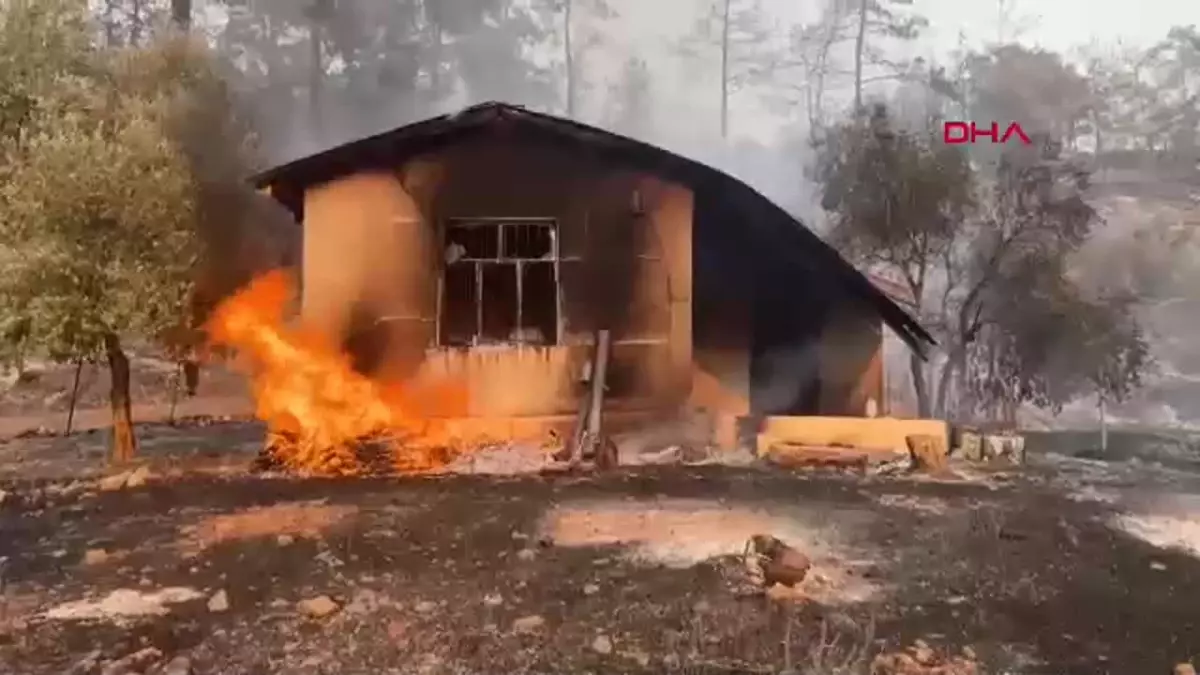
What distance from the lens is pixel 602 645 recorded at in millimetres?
2660

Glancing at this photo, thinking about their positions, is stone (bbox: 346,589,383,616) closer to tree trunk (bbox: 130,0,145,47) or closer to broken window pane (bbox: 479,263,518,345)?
broken window pane (bbox: 479,263,518,345)

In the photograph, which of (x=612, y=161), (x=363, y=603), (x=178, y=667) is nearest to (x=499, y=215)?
(x=612, y=161)

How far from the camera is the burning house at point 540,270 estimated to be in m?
4.73

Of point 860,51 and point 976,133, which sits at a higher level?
point 860,51

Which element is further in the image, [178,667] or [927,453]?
[927,453]

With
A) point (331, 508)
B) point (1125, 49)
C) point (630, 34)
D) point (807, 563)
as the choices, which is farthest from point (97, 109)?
point (1125, 49)

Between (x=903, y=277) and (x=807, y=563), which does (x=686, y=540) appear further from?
(x=903, y=277)

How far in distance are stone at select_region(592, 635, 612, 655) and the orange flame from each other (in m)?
1.85

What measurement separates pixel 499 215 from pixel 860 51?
5.94 feet

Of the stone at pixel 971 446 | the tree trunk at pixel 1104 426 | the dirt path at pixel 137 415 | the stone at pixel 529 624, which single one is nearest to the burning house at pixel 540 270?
the dirt path at pixel 137 415

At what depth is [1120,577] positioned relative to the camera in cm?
309

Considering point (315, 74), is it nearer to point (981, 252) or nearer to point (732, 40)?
point (732, 40)

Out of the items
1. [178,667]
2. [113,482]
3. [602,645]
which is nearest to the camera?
[178,667]

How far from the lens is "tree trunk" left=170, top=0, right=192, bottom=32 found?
4.45 meters
